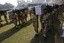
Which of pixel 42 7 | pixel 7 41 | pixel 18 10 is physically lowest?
pixel 7 41

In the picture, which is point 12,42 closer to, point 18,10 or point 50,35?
point 50,35

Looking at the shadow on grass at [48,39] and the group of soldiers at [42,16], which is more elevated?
the group of soldiers at [42,16]

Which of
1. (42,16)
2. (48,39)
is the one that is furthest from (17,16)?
(48,39)

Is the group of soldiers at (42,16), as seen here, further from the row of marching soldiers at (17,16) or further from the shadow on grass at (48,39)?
→ the shadow on grass at (48,39)

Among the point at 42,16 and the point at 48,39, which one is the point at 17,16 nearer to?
the point at 42,16

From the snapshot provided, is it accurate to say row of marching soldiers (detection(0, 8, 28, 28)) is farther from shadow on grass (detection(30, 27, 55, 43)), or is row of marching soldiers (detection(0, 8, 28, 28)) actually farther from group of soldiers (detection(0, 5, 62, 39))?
shadow on grass (detection(30, 27, 55, 43))

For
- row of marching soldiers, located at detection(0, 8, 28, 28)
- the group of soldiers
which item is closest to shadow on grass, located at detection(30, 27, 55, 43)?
the group of soldiers

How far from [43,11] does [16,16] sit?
345 cm

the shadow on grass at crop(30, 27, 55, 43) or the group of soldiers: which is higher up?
the group of soldiers

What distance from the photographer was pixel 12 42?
742 cm

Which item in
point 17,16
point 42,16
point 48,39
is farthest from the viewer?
point 17,16

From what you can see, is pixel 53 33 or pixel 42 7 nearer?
pixel 42 7

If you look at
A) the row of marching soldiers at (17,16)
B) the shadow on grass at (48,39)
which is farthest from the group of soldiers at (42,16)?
the shadow on grass at (48,39)

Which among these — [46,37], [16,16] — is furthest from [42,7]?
[16,16]
